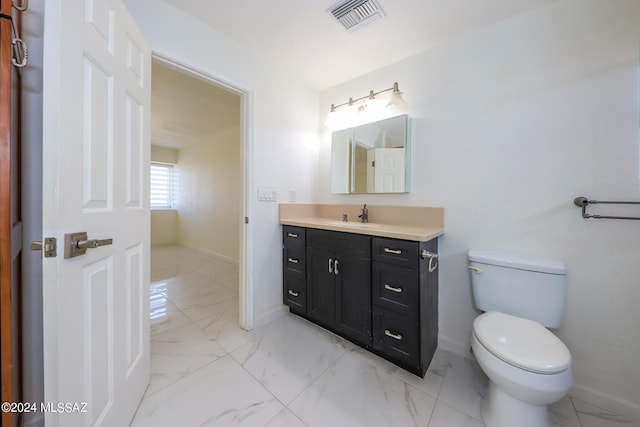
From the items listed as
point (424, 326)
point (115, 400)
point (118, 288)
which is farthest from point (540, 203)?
point (115, 400)

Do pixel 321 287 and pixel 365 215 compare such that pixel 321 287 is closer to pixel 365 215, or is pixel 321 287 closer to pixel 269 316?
pixel 269 316

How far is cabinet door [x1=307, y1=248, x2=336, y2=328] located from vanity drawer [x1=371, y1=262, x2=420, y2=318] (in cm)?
37

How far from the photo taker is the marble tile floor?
115 cm

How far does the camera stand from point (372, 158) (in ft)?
6.85

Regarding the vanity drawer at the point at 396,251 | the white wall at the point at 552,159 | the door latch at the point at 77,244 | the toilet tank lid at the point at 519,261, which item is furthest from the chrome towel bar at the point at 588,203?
the door latch at the point at 77,244

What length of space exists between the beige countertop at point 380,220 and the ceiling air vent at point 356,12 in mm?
1349

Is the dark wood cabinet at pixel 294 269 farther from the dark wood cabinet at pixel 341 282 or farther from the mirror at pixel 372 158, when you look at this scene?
the mirror at pixel 372 158

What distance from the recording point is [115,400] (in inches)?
37.8

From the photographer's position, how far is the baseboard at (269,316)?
1985mm

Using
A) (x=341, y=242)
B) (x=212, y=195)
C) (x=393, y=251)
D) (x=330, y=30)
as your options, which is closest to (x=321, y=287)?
(x=341, y=242)

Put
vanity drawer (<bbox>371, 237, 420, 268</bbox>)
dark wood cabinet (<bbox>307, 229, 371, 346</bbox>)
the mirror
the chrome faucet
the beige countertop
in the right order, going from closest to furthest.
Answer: vanity drawer (<bbox>371, 237, 420, 268</bbox>), the beige countertop, dark wood cabinet (<bbox>307, 229, 371, 346</bbox>), the mirror, the chrome faucet

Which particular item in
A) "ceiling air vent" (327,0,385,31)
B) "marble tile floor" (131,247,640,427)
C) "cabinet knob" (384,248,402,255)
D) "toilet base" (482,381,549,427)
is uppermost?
"ceiling air vent" (327,0,385,31)

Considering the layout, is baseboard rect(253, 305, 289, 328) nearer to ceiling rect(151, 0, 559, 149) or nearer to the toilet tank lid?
the toilet tank lid

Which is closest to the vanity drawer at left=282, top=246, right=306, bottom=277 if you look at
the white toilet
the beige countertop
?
the beige countertop
